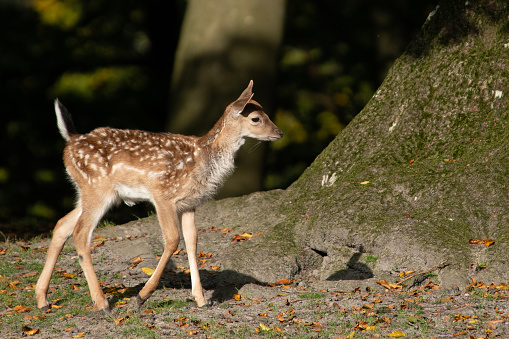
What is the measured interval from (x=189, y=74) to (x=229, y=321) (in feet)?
20.0

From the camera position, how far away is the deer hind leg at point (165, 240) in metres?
5.80

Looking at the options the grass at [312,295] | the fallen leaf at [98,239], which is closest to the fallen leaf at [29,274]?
the fallen leaf at [98,239]

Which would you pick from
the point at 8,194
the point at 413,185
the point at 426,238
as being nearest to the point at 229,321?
the point at 426,238

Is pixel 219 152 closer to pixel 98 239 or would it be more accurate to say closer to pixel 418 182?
pixel 418 182

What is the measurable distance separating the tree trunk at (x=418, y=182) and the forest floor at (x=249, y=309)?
0.29 meters

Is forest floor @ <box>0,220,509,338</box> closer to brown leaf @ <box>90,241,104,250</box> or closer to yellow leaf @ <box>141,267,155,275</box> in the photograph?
yellow leaf @ <box>141,267,155,275</box>

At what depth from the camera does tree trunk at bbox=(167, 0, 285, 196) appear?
34.5ft

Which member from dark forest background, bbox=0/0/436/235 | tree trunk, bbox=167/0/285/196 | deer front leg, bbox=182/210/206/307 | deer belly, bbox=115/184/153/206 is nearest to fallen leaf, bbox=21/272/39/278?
deer belly, bbox=115/184/153/206

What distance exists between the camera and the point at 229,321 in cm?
524

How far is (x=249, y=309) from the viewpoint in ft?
18.2

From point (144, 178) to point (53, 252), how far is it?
3.41 feet

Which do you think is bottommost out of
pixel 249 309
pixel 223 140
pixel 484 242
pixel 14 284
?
pixel 14 284

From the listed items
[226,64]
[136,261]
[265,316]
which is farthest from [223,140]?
[226,64]

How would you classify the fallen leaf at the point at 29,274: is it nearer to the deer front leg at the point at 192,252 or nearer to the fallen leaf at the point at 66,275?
the fallen leaf at the point at 66,275
